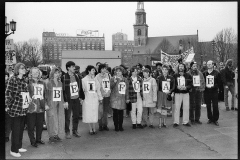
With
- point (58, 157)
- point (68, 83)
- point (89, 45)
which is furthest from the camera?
point (89, 45)

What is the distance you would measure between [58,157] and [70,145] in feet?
3.31

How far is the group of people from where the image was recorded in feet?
22.5

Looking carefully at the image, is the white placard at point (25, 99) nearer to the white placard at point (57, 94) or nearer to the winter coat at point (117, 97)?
the white placard at point (57, 94)

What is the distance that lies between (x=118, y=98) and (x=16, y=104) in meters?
3.45

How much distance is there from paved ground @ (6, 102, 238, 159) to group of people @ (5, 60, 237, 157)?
0.41m

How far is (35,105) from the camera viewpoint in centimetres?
734

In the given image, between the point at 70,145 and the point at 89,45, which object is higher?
the point at 89,45

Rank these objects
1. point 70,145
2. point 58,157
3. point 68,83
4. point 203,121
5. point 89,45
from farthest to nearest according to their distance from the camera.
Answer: point 89,45 < point 203,121 < point 68,83 < point 70,145 < point 58,157

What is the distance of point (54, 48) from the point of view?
73.9 metres

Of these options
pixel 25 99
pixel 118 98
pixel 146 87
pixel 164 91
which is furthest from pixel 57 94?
pixel 164 91

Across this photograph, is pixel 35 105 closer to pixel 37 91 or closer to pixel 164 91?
pixel 37 91

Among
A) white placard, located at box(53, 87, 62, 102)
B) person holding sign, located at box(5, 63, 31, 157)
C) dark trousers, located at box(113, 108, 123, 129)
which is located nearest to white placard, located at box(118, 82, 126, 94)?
dark trousers, located at box(113, 108, 123, 129)
